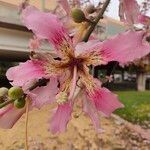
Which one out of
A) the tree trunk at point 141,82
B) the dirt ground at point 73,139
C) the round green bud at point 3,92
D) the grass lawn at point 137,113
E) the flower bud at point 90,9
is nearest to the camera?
the round green bud at point 3,92

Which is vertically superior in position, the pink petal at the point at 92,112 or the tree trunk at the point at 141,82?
the pink petal at the point at 92,112

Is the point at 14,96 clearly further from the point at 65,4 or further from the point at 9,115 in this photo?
the point at 65,4

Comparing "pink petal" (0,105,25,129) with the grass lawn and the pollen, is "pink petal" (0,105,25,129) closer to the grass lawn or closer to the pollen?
the pollen

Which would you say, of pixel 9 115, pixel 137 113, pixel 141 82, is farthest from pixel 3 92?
pixel 141 82

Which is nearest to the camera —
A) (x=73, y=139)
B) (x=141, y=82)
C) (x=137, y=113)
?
(x=73, y=139)

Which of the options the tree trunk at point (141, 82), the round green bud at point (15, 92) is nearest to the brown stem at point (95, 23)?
the round green bud at point (15, 92)

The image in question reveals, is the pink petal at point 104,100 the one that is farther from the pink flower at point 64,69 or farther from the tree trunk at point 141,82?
the tree trunk at point 141,82

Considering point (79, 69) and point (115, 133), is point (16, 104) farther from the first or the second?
point (115, 133)
